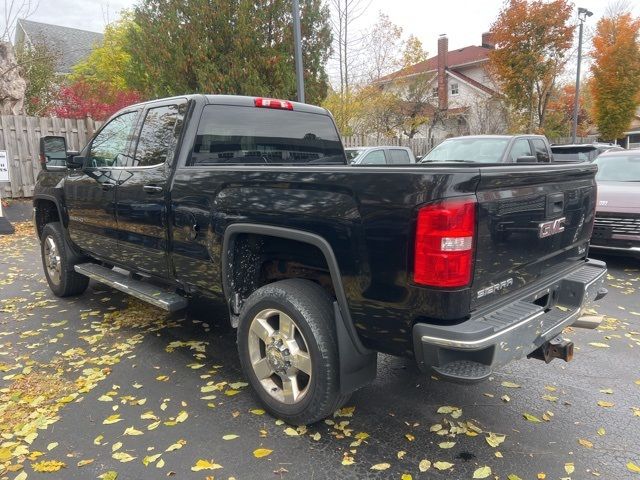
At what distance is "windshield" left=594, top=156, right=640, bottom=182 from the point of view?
298 inches

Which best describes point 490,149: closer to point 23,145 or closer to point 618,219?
point 618,219

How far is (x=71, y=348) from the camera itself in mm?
4309

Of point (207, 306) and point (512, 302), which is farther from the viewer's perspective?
point (207, 306)

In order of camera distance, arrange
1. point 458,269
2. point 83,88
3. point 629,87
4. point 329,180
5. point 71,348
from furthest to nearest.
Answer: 1. point 629,87
2. point 83,88
3. point 71,348
4. point 329,180
5. point 458,269

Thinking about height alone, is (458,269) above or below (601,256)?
above

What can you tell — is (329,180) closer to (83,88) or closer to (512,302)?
(512,302)

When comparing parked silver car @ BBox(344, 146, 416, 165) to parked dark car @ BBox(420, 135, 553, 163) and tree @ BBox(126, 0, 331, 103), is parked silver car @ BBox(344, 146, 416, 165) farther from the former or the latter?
tree @ BBox(126, 0, 331, 103)

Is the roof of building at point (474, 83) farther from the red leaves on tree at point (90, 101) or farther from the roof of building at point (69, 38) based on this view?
the roof of building at point (69, 38)

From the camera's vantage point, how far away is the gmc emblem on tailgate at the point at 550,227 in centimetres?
283

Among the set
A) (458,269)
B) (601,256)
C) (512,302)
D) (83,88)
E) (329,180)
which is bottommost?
(601,256)

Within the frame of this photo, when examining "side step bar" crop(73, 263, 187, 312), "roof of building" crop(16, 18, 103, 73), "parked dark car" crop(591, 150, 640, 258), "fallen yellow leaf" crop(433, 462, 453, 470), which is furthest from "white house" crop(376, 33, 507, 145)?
"roof of building" crop(16, 18, 103, 73)

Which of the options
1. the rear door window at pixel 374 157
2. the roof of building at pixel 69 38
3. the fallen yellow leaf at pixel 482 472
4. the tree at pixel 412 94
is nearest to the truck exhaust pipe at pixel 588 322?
the fallen yellow leaf at pixel 482 472

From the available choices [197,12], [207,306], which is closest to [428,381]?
[207,306]

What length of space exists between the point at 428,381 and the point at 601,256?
5.65m
